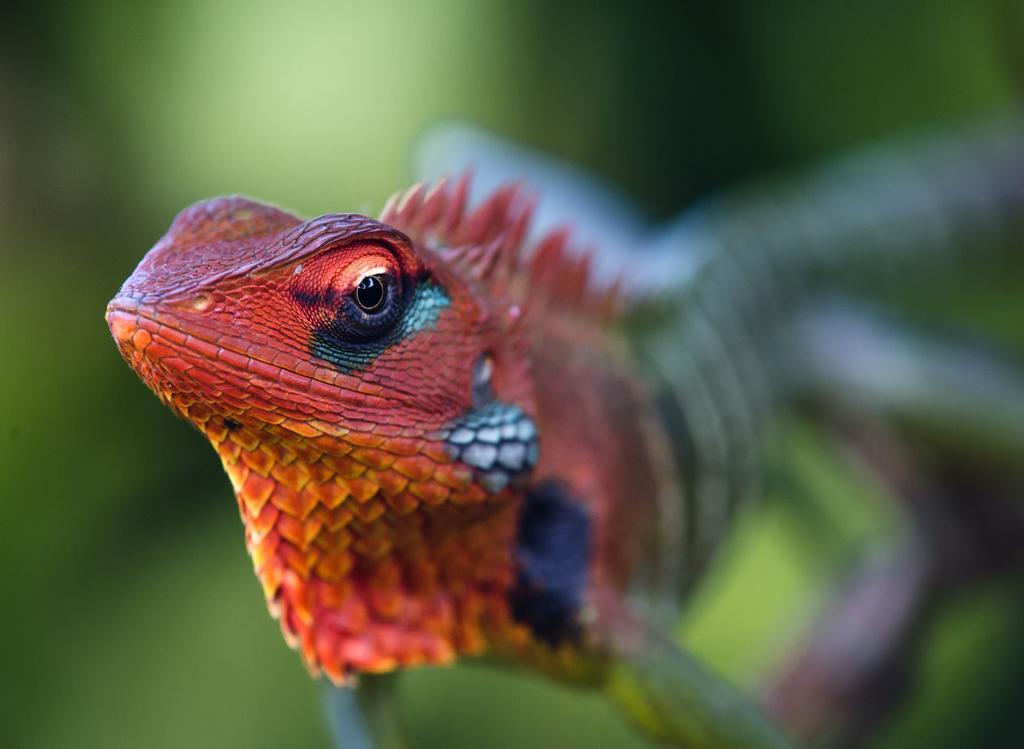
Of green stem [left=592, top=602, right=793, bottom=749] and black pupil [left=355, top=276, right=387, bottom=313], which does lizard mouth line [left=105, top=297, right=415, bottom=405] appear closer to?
black pupil [left=355, top=276, right=387, bottom=313]

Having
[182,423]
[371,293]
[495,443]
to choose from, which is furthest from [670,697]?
[182,423]

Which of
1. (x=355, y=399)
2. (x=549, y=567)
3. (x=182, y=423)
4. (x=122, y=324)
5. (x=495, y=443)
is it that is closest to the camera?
(x=122, y=324)

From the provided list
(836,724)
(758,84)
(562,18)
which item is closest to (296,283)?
(836,724)

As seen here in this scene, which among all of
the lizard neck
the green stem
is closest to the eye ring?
the lizard neck

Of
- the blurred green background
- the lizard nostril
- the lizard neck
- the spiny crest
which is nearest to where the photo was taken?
the lizard nostril

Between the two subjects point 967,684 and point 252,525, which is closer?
point 252,525

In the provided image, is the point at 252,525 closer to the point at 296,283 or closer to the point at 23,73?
the point at 296,283

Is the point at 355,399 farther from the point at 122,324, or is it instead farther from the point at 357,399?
the point at 122,324
